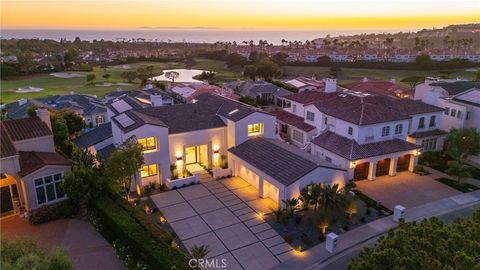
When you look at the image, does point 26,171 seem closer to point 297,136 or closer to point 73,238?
point 73,238

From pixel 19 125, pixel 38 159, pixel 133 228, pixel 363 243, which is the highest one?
pixel 19 125

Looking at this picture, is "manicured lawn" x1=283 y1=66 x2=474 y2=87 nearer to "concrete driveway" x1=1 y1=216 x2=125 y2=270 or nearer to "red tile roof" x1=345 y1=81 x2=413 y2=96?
"red tile roof" x1=345 y1=81 x2=413 y2=96

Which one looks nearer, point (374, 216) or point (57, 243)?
point (57, 243)

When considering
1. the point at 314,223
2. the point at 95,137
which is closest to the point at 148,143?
the point at 95,137

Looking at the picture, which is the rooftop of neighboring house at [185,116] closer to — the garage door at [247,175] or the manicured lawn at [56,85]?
the garage door at [247,175]

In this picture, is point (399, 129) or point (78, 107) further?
point (78, 107)

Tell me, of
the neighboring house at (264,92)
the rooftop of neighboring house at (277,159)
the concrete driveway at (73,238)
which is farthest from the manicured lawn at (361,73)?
the concrete driveway at (73,238)

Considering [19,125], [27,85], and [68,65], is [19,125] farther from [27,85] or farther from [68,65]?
[68,65]

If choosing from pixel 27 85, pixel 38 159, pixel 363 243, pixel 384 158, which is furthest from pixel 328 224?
pixel 27 85
